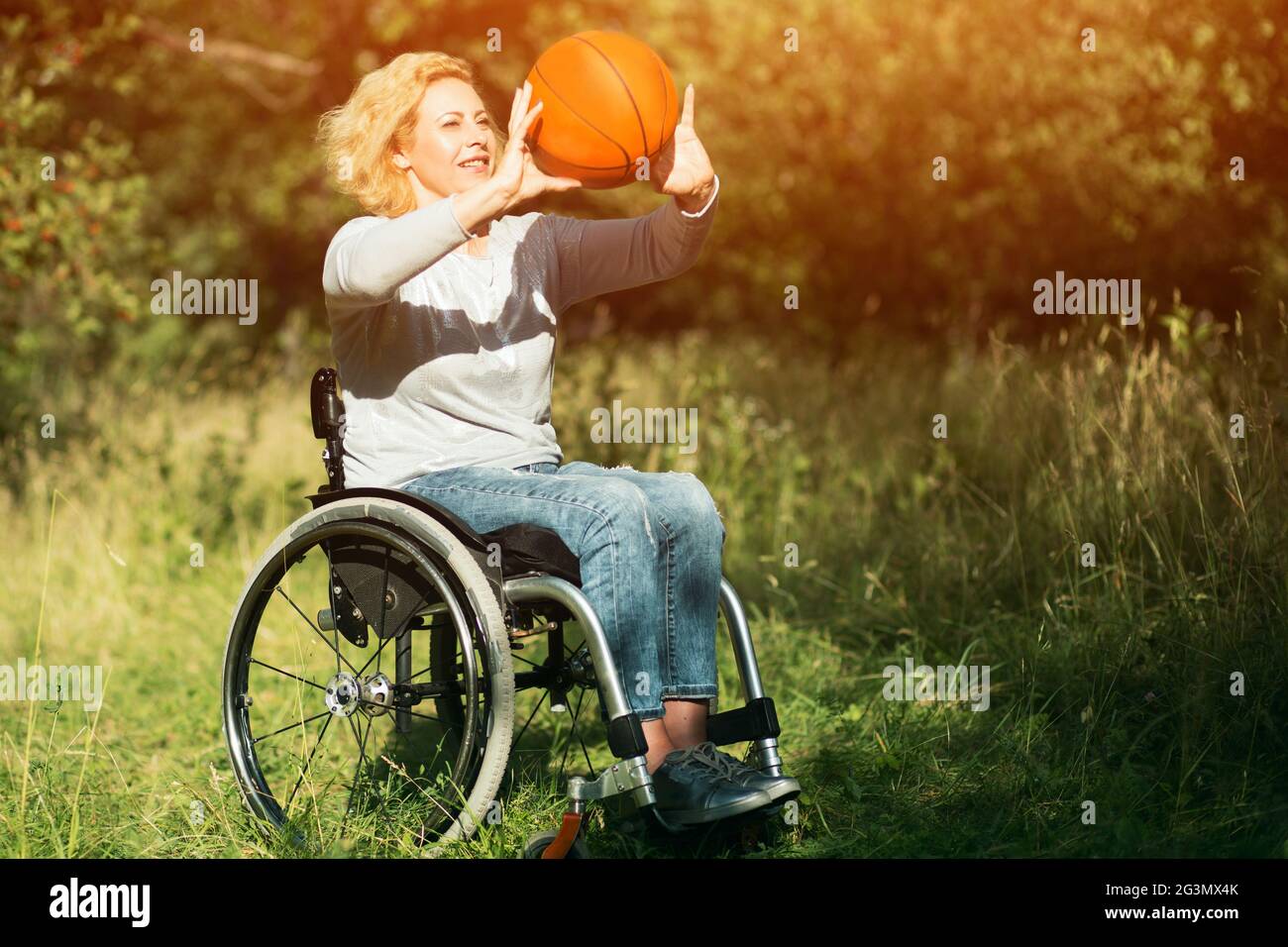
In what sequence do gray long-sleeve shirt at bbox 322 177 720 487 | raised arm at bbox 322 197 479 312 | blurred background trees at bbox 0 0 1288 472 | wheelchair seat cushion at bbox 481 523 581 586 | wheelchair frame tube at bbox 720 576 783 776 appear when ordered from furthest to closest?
blurred background trees at bbox 0 0 1288 472, gray long-sleeve shirt at bbox 322 177 720 487, wheelchair frame tube at bbox 720 576 783 776, wheelchair seat cushion at bbox 481 523 581 586, raised arm at bbox 322 197 479 312

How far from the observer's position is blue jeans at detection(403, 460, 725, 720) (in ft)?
9.77

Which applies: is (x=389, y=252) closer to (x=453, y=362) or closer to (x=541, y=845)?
(x=453, y=362)

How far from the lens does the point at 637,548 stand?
9.85ft

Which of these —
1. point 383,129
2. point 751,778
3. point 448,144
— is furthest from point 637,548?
point 383,129

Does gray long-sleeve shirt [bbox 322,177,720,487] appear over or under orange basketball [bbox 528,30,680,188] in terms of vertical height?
under

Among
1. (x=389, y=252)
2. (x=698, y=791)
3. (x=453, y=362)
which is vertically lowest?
(x=698, y=791)

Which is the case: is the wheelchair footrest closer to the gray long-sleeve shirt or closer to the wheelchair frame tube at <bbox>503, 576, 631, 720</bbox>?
the wheelchair frame tube at <bbox>503, 576, 631, 720</bbox>

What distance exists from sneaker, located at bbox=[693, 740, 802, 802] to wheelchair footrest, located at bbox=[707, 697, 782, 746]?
95 millimetres

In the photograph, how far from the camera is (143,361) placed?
9711 mm

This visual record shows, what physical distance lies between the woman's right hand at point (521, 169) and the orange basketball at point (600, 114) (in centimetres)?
4

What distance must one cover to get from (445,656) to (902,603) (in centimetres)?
180

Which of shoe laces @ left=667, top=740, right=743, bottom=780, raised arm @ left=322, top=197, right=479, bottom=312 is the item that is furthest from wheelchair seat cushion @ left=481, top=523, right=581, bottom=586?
raised arm @ left=322, top=197, right=479, bottom=312

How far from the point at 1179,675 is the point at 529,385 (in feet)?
5.79

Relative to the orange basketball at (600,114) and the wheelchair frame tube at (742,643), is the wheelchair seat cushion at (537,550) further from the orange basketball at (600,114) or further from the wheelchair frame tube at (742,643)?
the orange basketball at (600,114)
